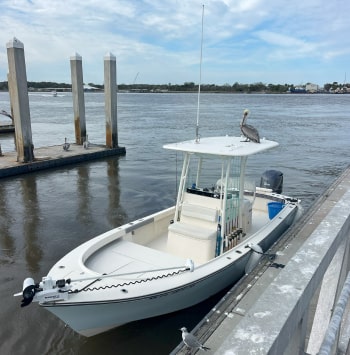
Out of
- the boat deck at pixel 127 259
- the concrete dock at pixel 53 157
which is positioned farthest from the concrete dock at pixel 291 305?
the concrete dock at pixel 53 157

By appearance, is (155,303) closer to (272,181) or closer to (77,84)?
(272,181)

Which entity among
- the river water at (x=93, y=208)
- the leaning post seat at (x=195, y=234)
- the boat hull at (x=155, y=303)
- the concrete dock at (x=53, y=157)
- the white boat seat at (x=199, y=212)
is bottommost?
the river water at (x=93, y=208)

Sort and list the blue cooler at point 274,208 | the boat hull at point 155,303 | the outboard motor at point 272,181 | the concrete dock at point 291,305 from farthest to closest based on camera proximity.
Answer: the outboard motor at point 272,181
the blue cooler at point 274,208
the boat hull at point 155,303
the concrete dock at point 291,305

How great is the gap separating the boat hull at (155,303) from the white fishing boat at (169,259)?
1 cm

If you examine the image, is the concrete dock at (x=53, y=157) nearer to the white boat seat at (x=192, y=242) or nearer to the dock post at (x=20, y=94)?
the dock post at (x=20, y=94)

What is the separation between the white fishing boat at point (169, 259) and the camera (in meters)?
4.23

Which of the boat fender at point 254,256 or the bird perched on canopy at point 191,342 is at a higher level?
the bird perched on canopy at point 191,342

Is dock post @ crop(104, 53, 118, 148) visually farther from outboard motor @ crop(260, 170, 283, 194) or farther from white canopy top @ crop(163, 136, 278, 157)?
white canopy top @ crop(163, 136, 278, 157)

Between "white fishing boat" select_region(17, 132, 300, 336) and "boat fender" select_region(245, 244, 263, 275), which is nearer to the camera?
"white fishing boat" select_region(17, 132, 300, 336)

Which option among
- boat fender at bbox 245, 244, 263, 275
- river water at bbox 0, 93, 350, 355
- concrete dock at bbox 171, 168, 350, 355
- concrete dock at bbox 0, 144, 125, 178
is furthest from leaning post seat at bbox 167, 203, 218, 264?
concrete dock at bbox 0, 144, 125, 178

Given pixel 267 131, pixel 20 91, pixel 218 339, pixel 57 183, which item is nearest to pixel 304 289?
pixel 218 339

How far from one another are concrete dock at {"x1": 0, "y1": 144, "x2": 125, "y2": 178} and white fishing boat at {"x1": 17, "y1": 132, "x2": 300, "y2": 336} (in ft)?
30.5

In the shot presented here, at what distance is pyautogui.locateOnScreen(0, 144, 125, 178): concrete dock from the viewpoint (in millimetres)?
14031

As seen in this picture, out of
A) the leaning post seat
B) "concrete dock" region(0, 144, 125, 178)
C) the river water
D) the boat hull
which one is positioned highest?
the leaning post seat
